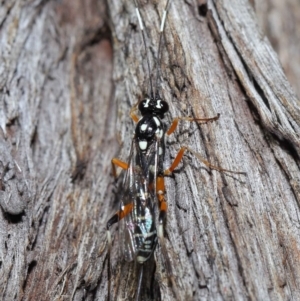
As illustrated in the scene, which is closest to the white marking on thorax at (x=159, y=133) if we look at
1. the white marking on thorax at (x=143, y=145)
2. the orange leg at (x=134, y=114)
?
the white marking on thorax at (x=143, y=145)

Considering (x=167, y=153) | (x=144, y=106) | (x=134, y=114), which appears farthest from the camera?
(x=134, y=114)

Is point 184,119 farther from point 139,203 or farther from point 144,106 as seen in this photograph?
point 139,203

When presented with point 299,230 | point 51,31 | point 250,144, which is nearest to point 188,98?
point 250,144

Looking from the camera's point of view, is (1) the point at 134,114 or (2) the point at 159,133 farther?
(1) the point at 134,114

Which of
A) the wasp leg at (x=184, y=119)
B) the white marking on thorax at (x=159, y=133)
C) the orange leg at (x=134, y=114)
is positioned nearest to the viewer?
the wasp leg at (x=184, y=119)

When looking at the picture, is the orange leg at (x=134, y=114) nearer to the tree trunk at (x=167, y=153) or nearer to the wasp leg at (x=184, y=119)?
the tree trunk at (x=167, y=153)

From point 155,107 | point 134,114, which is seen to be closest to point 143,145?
point 155,107
